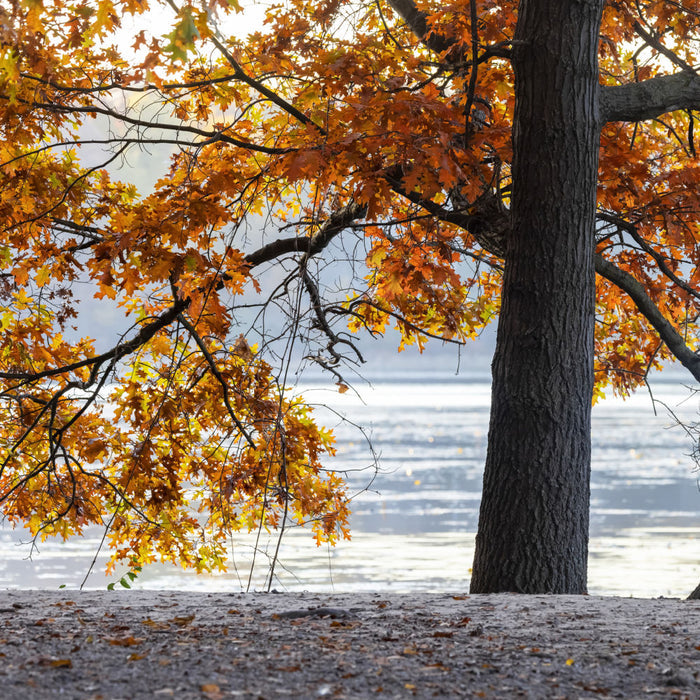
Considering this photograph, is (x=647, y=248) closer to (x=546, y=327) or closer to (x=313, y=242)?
(x=546, y=327)

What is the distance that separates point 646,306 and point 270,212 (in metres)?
3.00

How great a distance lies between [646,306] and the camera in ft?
23.0

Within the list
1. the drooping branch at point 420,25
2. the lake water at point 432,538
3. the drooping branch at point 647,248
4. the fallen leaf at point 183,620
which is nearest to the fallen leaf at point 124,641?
the fallen leaf at point 183,620

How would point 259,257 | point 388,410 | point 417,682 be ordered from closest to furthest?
point 417,682 < point 259,257 < point 388,410

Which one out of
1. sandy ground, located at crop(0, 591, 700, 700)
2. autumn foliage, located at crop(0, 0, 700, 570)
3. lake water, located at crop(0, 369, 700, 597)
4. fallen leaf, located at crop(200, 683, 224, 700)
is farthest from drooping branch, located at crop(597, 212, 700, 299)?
fallen leaf, located at crop(200, 683, 224, 700)

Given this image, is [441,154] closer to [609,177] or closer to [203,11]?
[203,11]

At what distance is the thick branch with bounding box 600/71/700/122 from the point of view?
20.7 feet

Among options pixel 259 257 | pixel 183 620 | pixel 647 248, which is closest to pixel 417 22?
pixel 259 257

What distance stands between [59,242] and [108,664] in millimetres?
5704

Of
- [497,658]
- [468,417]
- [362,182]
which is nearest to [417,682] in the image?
[497,658]

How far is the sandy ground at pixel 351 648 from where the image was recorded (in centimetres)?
320

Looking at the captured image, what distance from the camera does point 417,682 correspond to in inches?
129

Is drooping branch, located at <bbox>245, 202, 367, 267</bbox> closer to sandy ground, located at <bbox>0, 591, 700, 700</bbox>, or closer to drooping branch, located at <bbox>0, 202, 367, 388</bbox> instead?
drooping branch, located at <bbox>0, 202, 367, 388</bbox>

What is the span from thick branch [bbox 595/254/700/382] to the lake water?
2.45 metres
